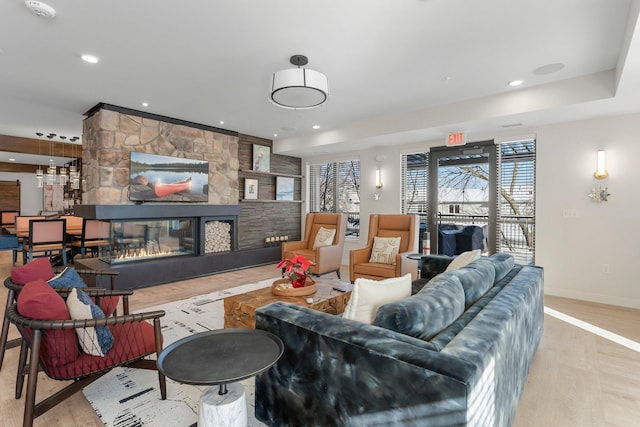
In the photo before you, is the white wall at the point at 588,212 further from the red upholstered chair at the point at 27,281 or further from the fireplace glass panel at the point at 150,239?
the fireplace glass panel at the point at 150,239

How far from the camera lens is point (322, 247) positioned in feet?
15.6

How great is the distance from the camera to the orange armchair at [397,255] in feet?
12.9

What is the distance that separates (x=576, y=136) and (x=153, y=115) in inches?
234

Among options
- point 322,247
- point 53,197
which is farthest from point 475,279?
point 53,197

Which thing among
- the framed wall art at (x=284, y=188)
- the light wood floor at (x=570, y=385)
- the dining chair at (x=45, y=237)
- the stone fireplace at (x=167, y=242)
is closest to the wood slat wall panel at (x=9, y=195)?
the dining chair at (x=45, y=237)

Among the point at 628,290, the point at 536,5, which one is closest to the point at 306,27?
the point at 536,5

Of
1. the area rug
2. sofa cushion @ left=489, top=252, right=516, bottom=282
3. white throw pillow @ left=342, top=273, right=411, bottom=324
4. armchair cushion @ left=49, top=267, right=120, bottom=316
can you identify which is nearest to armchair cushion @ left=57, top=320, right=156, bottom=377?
the area rug

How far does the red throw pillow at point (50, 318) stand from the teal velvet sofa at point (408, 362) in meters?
0.98

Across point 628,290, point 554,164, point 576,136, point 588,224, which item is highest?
point 576,136

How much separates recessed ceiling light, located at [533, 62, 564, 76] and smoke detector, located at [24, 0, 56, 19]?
4.25 m

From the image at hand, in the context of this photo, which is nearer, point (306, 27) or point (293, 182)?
point (306, 27)

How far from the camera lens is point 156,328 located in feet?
6.14

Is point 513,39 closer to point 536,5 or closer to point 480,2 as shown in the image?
point 536,5

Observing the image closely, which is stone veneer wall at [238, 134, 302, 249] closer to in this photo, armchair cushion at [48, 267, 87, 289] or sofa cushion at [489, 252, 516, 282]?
armchair cushion at [48, 267, 87, 289]
